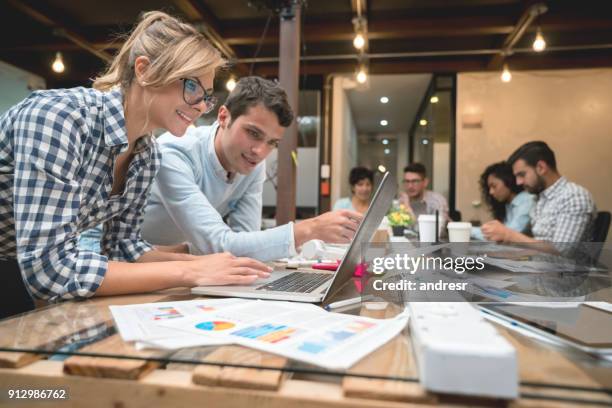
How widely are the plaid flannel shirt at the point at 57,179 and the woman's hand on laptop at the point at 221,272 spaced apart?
0.57 ft

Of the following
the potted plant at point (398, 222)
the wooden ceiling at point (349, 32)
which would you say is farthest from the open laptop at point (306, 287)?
the wooden ceiling at point (349, 32)

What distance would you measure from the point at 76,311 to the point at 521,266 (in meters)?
0.93

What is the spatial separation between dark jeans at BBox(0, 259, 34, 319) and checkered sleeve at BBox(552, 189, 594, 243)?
2.66 meters

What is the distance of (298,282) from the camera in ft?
3.19

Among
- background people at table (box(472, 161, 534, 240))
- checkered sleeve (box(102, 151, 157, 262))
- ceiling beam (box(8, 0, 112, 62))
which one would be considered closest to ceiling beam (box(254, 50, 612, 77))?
ceiling beam (box(8, 0, 112, 62))

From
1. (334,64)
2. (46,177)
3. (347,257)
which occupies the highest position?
(334,64)

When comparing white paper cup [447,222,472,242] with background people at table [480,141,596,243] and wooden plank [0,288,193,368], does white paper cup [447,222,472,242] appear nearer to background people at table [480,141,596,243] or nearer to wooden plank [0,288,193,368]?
background people at table [480,141,596,243]

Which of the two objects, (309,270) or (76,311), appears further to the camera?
(309,270)

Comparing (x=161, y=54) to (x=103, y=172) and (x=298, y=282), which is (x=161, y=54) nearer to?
(x=103, y=172)

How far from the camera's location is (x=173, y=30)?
1108mm

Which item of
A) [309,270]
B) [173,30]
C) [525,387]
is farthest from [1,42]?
[525,387]

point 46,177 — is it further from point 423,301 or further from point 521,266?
point 521,266

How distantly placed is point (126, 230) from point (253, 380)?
2.96ft

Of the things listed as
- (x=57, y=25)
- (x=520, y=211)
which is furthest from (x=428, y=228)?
(x=57, y=25)
